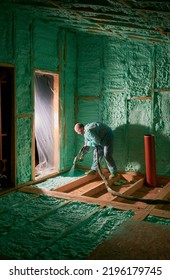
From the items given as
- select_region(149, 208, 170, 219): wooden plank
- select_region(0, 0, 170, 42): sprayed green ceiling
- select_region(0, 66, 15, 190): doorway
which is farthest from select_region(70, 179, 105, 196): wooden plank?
select_region(0, 0, 170, 42): sprayed green ceiling

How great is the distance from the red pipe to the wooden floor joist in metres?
0.13

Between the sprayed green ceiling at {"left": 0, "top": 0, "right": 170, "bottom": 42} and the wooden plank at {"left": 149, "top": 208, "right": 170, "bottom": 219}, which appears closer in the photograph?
the sprayed green ceiling at {"left": 0, "top": 0, "right": 170, "bottom": 42}

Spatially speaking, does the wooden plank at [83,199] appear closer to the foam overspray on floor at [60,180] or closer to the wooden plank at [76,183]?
the wooden plank at [76,183]

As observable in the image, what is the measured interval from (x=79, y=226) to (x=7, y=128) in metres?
2.51

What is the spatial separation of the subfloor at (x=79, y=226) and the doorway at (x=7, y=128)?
0.33 meters

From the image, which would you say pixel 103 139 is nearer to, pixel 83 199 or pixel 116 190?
pixel 116 190

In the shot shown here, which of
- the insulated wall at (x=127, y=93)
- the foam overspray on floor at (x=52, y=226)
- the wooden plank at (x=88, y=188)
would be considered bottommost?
the foam overspray on floor at (x=52, y=226)

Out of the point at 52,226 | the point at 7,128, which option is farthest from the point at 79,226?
the point at 7,128

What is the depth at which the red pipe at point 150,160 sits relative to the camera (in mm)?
6144

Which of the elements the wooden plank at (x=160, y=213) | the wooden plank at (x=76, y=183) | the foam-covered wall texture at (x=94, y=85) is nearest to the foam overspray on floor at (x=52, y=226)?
the wooden plank at (x=160, y=213)

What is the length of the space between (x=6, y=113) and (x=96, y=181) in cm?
238

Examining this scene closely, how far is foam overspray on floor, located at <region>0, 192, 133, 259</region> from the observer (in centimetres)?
329

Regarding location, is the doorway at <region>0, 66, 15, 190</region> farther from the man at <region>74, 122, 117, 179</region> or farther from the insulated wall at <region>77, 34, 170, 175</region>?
the insulated wall at <region>77, 34, 170, 175</region>

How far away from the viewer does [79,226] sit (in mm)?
3949
